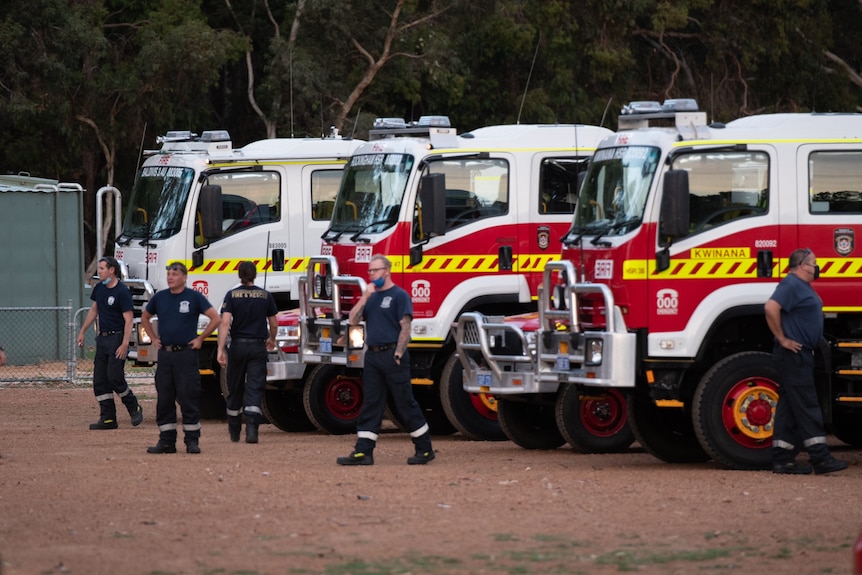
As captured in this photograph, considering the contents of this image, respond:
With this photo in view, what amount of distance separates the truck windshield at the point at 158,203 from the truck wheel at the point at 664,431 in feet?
24.1

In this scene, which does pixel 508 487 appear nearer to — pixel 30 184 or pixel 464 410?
pixel 464 410

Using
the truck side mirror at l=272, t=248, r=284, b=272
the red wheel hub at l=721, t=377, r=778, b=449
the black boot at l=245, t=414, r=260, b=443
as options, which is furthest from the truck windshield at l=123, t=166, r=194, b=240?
the red wheel hub at l=721, t=377, r=778, b=449

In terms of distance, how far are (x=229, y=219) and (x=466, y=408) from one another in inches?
179

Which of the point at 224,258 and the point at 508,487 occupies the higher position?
the point at 224,258

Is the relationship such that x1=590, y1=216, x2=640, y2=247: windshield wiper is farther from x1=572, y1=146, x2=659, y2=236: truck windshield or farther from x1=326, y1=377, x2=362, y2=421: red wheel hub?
x1=326, y1=377, x2=362, y2=421: red wheel hub

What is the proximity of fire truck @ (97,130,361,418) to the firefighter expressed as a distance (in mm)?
7878

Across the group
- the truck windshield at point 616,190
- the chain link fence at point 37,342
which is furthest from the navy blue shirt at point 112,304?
the chain link fence at point 37,342

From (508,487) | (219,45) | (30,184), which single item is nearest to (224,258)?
(508,487)

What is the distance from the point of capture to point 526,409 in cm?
1628

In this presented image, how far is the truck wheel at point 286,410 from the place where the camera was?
19.1 metres

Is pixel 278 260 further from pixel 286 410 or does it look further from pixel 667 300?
pixel 667 300

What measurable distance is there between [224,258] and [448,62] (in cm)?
1995

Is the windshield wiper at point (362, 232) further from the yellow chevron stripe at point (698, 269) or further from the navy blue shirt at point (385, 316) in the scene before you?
the yellow chevron stripe at point (698, 269)

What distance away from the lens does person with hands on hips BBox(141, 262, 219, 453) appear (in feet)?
49.3
